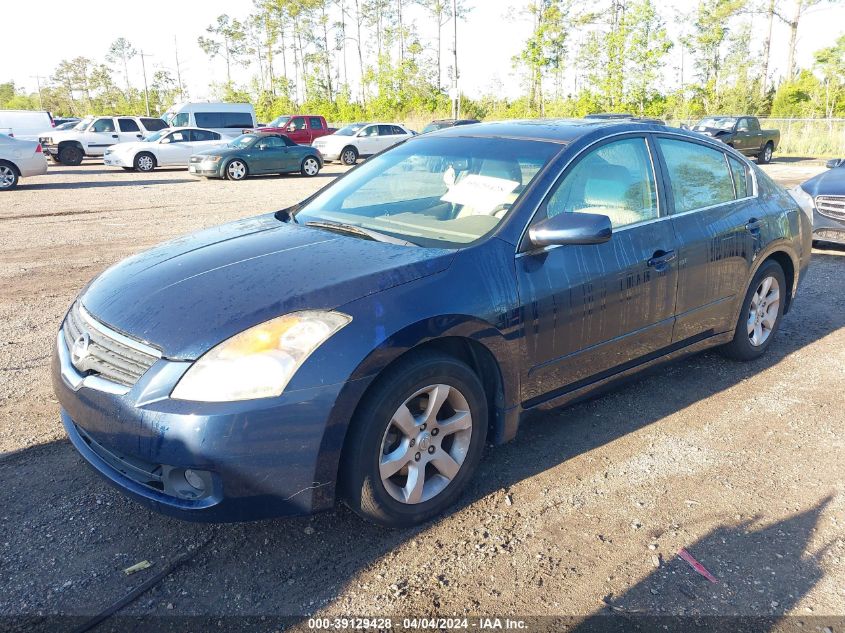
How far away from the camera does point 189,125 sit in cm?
2673

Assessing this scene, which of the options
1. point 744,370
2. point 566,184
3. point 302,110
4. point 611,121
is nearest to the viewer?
point 566,184

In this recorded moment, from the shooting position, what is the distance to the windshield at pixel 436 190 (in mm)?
3322

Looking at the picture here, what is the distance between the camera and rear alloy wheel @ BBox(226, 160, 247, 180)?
20.1 metres

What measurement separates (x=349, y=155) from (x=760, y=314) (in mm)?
22772

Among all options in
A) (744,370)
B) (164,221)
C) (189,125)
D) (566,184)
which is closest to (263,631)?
(566,184)

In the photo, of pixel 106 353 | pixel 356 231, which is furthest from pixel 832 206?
pixel 106 353

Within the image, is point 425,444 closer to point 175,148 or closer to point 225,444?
point 225,444

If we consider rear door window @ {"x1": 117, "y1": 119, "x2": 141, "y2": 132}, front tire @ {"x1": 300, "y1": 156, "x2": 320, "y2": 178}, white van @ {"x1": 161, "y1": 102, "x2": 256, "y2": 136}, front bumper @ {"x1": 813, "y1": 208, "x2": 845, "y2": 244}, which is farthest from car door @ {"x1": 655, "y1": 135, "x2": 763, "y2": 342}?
rear door window @ {"x1": 117, "y1": 119, "x2": 141, "y2": 132}

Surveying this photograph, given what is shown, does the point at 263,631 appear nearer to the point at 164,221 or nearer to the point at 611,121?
the point at 611,121

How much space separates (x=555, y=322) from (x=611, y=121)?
5.06ft

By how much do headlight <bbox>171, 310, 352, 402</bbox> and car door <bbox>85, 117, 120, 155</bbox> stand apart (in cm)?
2666

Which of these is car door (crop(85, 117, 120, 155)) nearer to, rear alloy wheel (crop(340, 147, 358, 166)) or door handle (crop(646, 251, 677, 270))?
rear alloy wheel (crop(340, 147, 358, 166))

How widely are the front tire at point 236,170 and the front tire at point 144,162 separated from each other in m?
4.06

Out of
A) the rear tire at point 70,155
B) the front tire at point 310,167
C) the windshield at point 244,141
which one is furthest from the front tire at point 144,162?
the front tire at point 310,167
